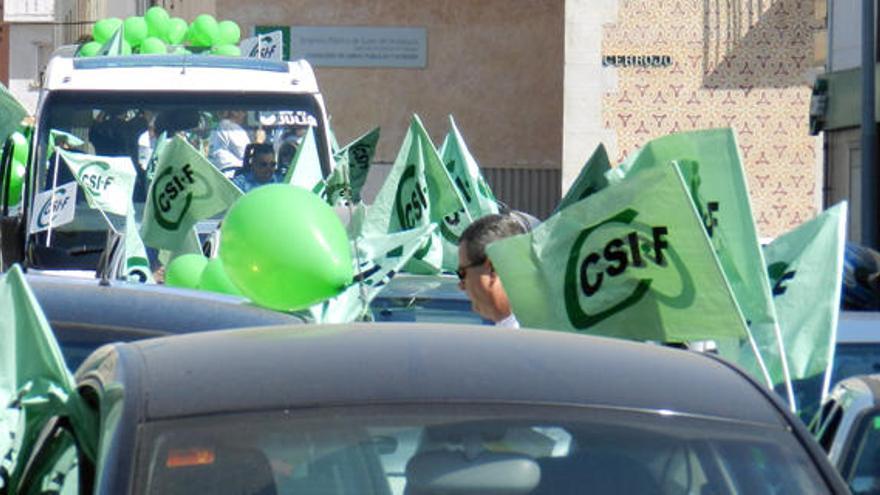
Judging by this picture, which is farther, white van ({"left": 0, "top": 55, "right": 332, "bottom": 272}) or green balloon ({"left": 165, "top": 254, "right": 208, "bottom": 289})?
white van ({"left": 0, "top": 55, "right": 332, "bottom": 272})

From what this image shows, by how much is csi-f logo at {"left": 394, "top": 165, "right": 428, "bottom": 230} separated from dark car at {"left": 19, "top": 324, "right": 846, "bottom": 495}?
4.91 meters

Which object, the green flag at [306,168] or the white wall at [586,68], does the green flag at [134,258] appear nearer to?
the green flag at [306,168]

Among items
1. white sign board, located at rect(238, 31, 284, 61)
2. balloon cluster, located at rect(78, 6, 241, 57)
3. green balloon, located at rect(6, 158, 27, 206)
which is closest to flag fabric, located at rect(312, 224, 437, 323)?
green balloon, located at rect(6, 158, 27, 206)

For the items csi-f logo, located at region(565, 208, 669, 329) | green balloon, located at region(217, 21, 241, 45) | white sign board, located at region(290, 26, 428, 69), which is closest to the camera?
csi-f logo, located at region(565, 208, 669, 329)

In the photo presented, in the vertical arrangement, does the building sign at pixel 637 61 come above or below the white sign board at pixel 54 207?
above

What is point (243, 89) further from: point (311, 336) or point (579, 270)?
point (311, 336)

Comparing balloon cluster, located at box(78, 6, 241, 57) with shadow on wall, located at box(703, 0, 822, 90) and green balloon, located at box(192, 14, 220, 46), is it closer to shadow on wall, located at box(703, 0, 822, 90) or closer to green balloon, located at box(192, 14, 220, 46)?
green balloon, located at box(192, 14, 220, 46)

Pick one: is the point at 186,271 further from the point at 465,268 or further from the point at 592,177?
the point at 465,268

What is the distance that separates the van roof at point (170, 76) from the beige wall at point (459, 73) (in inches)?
728

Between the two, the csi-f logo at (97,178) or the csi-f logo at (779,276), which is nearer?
the csi-f logo at (779,276)

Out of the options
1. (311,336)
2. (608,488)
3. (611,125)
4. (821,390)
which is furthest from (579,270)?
(611,125)

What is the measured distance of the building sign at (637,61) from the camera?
28.5 meters

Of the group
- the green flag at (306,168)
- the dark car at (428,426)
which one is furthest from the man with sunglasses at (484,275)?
the green flag at (306,168)

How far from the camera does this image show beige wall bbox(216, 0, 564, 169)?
31438mm
